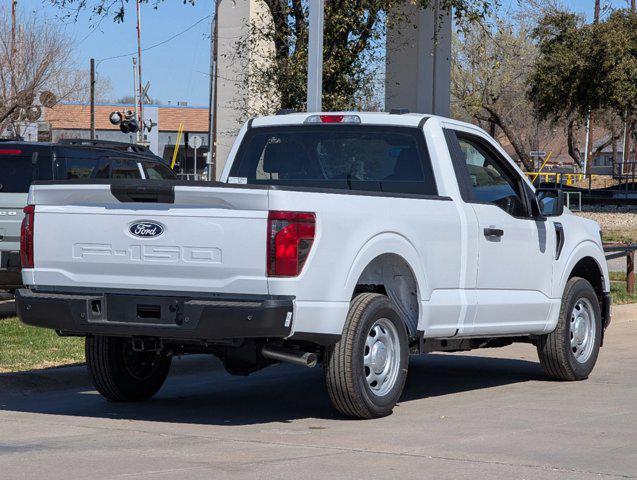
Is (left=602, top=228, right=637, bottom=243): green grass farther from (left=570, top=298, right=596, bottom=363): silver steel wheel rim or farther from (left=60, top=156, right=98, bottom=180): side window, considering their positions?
(left=570, top=298, right=596, bottom=363): silver steel wheel rim

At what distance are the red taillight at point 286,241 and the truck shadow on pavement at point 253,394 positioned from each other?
132cm

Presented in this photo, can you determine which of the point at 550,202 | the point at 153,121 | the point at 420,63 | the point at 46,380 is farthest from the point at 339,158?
the point at 153,121

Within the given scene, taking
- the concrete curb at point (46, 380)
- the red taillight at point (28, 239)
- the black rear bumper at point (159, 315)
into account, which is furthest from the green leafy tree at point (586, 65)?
the black rear bumper at point (159, 315)

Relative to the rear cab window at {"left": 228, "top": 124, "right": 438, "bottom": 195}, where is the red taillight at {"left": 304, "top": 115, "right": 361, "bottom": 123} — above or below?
above

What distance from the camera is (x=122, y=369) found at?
29.5ft

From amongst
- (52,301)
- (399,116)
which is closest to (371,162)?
(399,116)

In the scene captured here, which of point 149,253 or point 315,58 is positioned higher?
point 315,58

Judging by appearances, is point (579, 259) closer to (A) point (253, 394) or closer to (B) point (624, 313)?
(A) point (253, 394)

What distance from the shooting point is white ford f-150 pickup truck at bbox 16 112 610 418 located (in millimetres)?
7473

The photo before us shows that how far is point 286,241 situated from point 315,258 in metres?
0.23

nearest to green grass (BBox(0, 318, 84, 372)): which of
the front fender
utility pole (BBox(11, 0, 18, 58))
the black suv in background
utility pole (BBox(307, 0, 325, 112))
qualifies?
the black suv in background

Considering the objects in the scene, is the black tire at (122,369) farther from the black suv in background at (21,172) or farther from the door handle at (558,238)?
the black suv in background at (21,172)

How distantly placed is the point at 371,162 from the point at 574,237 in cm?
216

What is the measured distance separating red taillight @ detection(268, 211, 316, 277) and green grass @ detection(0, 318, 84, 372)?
11.0 ft
